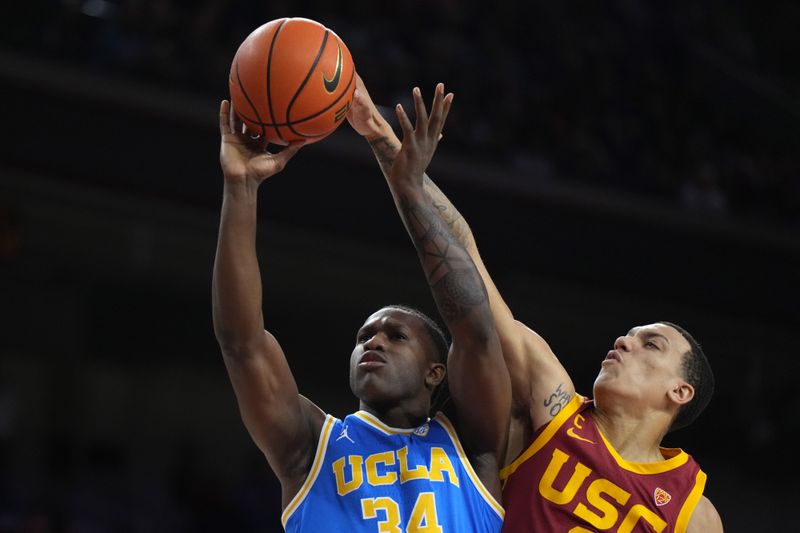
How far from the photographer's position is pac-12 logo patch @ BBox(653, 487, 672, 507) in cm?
372

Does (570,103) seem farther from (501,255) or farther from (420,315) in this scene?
(420,315)

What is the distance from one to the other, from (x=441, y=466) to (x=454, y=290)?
1.84ft

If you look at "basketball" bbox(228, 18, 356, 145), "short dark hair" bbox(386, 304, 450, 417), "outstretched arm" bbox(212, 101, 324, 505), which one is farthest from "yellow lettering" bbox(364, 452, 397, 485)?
"basketball" bbox(228, 18, 356, 145)

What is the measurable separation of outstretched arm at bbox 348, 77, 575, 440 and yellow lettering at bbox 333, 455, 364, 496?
0.61m

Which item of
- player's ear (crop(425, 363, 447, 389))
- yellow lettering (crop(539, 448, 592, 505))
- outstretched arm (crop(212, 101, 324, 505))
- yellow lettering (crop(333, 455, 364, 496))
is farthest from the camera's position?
player's ear (crop(425, 363, 447, 389))

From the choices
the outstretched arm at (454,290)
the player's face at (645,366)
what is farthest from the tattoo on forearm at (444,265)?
the player's face at (645,366)

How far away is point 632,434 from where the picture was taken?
3920mm

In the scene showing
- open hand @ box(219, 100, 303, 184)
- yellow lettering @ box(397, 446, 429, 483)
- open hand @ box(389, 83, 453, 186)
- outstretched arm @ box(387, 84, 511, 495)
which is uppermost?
open hand @ box(389, 83, 453, 186)

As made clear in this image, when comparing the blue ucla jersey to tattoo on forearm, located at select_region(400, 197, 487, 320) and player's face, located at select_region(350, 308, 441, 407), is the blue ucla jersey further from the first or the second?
tattoo on forearm, located at select_region(400, 197, 487, 320)

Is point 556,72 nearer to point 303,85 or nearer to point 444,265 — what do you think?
point 444,265

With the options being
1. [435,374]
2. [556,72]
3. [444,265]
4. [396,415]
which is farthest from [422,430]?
[556,72]

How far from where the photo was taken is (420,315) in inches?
153

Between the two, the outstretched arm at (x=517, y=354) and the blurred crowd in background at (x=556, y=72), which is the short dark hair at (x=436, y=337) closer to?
the outstretched arm at (x=517, y=354)

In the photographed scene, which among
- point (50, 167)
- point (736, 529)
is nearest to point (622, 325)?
point (736, 529)
